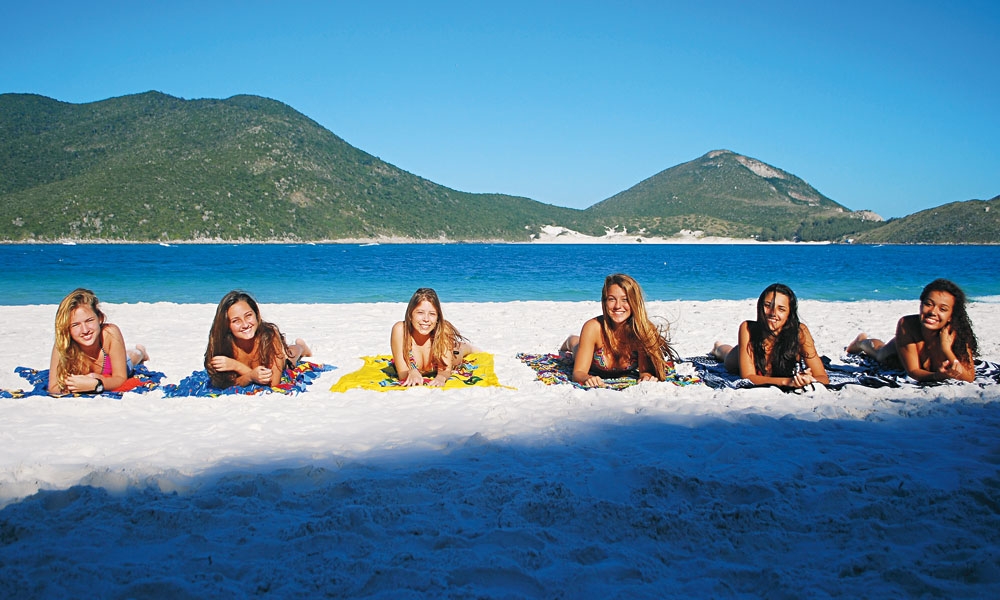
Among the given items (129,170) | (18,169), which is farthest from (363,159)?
(18,169)

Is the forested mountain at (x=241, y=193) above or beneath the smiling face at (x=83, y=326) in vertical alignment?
above

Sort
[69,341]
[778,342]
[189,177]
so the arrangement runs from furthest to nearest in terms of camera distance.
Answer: [189,177]
[778,342]
[69,341]

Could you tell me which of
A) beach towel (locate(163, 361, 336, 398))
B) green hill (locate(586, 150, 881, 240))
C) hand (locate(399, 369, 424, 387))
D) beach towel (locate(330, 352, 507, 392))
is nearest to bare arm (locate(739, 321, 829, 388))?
beach towel (locate(330, 352, 507, 392))

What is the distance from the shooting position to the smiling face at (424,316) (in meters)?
6.29

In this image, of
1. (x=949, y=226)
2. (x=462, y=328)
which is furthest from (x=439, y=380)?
(x=949, y=226)

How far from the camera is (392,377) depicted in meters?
6.55

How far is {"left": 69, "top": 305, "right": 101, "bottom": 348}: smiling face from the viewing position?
554 centimetres

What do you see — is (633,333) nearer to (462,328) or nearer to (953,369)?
(953,369)

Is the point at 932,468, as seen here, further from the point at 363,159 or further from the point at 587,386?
the point at 363,159

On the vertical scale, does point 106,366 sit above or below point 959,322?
below

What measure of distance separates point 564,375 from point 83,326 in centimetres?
482

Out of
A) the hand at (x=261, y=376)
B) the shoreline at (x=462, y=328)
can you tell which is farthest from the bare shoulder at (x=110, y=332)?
the hand at (x=261, y=376)

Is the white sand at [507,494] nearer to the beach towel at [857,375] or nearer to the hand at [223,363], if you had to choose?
the beach towel at [857,375]

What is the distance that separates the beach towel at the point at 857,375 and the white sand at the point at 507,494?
237 mm
